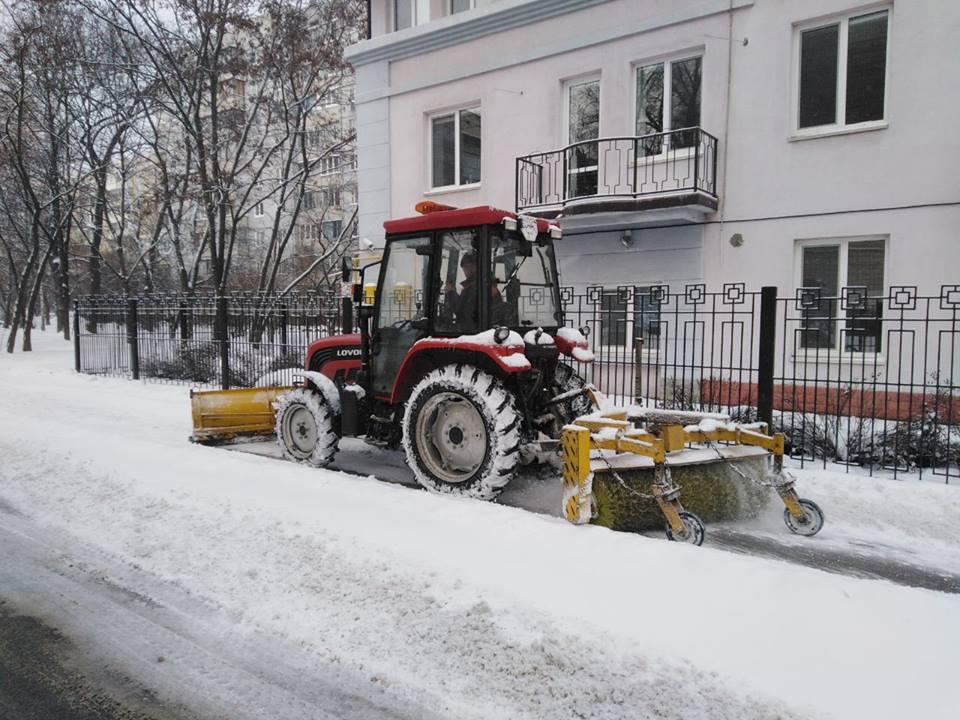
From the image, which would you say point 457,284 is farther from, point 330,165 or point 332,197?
point 332,197

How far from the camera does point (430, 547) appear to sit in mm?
4102

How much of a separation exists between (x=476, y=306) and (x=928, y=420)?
486cm

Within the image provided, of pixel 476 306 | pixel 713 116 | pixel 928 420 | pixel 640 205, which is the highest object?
pixel 713 116

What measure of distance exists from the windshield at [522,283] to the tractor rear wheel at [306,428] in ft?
6.64

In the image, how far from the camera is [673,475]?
4934mm

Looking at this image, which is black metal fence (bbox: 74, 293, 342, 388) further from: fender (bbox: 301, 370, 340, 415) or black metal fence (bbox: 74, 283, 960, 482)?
fender (bbox: 301, 370, 340, 415)

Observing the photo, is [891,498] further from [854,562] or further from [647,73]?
[647,73]

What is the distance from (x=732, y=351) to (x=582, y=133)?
18.0 feet

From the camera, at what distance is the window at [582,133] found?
39.1 ft

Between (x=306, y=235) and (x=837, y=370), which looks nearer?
(x=837, y=370)

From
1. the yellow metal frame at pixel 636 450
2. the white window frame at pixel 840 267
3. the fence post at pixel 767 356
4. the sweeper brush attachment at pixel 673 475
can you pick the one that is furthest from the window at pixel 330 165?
the yellow metal frame at pixel 636 450

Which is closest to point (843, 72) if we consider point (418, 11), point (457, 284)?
point (457, 284)

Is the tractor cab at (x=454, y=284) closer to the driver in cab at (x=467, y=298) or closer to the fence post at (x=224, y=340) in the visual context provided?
the driver in cab at (x=467, y=298)

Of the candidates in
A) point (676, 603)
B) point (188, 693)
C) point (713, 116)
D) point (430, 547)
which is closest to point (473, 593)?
point (430, 547)
